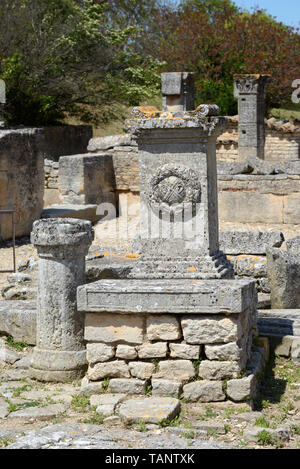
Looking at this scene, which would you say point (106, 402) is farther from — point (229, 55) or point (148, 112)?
point (229, 55)

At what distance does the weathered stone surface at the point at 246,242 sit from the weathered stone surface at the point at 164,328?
11.6 ft

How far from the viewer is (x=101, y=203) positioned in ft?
49.7

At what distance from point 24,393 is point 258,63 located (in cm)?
2304

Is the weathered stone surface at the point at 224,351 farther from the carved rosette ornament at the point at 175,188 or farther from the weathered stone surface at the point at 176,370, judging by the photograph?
the carved rosette ornament at the point at 175,188

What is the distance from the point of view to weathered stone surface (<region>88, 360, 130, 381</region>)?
5488mm

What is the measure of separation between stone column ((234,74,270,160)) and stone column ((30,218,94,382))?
1523 centimetres

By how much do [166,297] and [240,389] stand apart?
0.83 m

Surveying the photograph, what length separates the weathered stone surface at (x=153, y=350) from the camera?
5422 millimetres

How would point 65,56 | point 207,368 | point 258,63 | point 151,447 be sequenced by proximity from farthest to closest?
point 258,63 → point 65,56 → point 207,368 → point 151,447

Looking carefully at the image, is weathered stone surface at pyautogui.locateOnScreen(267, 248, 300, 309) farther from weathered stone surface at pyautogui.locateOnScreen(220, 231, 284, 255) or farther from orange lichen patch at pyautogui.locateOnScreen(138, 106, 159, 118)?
orange lichen patch at pyautogui.locateOnScreen(138, 106, 159, 118)

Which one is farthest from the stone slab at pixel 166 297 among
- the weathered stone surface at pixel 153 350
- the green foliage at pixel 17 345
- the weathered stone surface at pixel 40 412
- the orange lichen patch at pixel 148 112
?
the orange lichen patch at pixel 148 112
